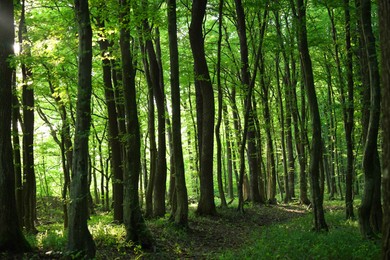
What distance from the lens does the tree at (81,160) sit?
7.85 metres

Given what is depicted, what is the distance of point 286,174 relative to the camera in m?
23.8

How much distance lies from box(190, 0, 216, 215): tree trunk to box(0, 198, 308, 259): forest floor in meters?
0.73

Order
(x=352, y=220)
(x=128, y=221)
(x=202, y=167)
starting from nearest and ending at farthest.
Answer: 1. (x=128, y=221)
2. (x=352, y=220)
3. (x=202, y=167)

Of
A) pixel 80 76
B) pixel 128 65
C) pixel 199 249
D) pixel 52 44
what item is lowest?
pixel 199 249

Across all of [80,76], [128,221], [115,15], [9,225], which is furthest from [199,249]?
[115,15]

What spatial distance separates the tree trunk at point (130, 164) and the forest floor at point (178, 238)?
1.32ft

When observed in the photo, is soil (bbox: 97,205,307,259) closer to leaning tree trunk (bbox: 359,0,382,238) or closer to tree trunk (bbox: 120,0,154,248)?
tree trunk (bbox: 120,0,154,248)

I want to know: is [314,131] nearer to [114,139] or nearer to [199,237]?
[199,237]

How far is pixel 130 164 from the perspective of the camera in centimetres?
1017

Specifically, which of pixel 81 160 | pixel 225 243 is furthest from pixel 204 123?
pixel 81 160

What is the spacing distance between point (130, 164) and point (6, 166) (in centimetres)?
310

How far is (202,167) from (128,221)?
6.48 meters

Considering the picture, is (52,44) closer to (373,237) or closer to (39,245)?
(39,245)

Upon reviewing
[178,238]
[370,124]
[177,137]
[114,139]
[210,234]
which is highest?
[114,139]
